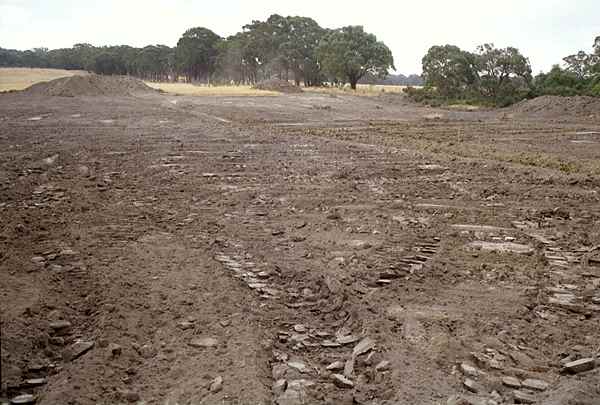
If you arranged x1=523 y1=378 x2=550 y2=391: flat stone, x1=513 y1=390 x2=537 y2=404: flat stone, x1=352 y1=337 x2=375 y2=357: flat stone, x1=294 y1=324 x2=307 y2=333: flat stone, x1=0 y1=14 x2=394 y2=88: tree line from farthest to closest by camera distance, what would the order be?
x1=0 y1=14 x2=394 y2=88: tree line → x1=294 y1=324 x2=307 y2=333: flat stone → x1=352 y1=337 x2=375 y2=357: flat stone → x1=523 y1=378 x2=550 y2=391: flat stone → x1=513 y1=390 x2=537 y2=404: flat stone

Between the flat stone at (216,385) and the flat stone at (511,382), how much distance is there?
1.71 m

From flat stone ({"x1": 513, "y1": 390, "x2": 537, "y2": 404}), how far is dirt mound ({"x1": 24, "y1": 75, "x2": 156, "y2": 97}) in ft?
112

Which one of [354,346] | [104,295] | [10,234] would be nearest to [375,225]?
[354,346]

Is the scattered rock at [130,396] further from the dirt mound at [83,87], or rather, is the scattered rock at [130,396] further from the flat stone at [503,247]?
the dirt mound at [83,87]

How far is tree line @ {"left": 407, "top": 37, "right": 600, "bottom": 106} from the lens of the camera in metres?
32.0

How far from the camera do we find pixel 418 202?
7195mm

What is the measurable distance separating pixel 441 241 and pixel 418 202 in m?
1.72

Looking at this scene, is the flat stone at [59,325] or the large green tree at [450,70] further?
the large green tree at [450,70]

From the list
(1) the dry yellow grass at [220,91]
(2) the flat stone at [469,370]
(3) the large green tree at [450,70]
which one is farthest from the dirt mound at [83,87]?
(2) the flat stone at [469,370]

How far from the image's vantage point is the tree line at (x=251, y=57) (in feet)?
171

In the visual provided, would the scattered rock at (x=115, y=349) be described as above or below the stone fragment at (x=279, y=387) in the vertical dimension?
above

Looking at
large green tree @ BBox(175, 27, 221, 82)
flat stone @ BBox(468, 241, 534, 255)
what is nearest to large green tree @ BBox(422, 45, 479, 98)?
flat stone @ BBox(468, 241, 534, 255)

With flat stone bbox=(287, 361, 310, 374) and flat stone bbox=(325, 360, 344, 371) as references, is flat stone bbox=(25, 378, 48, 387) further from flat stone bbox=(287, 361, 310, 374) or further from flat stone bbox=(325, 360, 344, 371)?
flat stone bbox=(325, 360, 344, 371)

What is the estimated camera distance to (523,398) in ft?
9.54
